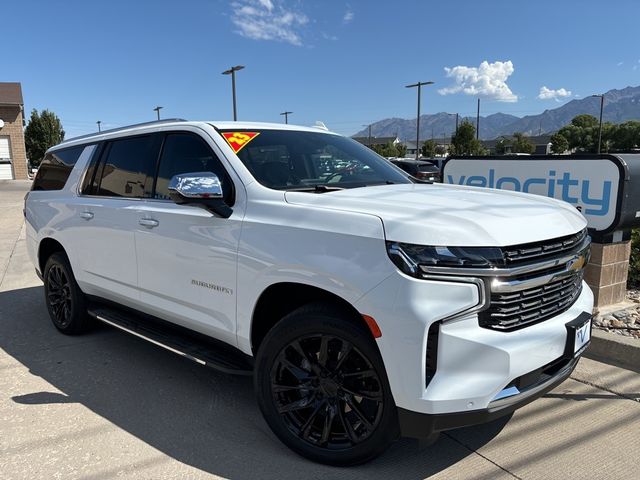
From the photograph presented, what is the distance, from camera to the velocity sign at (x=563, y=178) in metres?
4.59

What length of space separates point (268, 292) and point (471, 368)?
116 cm

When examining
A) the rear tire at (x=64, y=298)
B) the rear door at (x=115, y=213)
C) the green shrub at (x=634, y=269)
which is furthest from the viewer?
the green shrub at (x=634, y=269)

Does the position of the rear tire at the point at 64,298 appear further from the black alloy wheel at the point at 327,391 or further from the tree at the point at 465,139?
the tree at the point at 465,139

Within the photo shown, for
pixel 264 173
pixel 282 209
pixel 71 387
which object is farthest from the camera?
pixel 71 387

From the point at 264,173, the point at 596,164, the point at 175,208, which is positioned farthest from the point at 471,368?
the point at 596,164

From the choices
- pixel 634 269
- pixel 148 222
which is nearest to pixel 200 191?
A: pixel 148 222

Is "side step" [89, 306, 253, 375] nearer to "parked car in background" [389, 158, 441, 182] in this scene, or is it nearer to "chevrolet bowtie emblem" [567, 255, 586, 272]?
"chevrolet bowtie emblem" [567, 255, 586, 272]

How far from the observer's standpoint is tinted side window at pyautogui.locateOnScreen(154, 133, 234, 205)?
129 inches

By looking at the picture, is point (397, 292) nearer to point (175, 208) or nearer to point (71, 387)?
point (175, 208)

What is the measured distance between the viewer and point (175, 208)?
3.41 m

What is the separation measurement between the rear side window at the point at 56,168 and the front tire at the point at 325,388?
3120 mm

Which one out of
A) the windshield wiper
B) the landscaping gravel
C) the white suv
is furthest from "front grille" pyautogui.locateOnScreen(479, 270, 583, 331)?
the landscaping gravel

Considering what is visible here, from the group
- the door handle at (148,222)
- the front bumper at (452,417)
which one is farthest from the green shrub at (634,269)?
the door handle at (148,222)

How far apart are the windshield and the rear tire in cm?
235
